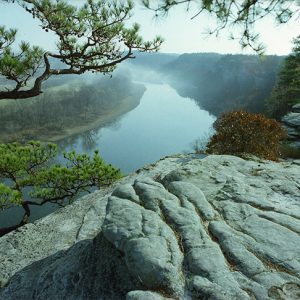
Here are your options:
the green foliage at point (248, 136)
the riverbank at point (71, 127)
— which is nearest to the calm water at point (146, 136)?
the riverbank at point (71, 127)

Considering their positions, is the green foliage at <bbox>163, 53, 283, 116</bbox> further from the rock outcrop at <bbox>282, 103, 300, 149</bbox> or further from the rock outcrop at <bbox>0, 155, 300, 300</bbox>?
the rock outcrop at <bbox>0, 155, 300, 300</bbox>

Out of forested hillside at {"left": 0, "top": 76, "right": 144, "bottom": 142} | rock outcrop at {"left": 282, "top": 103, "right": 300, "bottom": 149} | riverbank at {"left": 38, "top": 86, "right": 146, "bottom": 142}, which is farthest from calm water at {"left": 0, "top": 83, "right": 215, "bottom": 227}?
rock outcrop at {"left": 282, "top": 103, "right": 300, "bottom": 149}

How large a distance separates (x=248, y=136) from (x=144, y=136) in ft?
319

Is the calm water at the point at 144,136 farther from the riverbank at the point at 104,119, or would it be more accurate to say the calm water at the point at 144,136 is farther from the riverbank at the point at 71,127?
the riverbank at the point at 71,127

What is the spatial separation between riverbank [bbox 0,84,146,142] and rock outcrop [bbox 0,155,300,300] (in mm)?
90960

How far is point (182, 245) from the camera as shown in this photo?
174 inches

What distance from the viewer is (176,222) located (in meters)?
4.89

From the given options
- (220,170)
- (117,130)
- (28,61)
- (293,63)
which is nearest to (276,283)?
(220,170)

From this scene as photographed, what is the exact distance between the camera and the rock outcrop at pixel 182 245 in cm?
379

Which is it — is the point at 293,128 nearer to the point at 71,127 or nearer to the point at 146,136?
the point at 146,136

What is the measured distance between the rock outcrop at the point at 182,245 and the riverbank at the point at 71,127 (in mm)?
90960

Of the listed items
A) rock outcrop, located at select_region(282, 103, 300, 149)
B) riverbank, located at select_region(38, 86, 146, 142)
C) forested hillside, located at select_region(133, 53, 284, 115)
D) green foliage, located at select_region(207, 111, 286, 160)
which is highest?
green foliage, located at select_region(207, 111, 286, 160)

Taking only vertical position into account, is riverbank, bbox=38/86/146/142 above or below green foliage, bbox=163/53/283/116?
below

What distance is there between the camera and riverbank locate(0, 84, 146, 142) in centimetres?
9897
